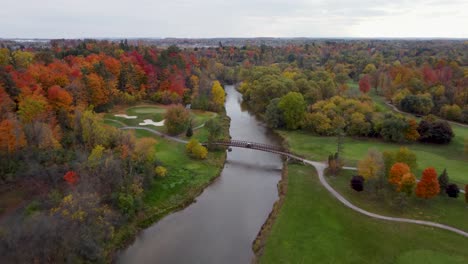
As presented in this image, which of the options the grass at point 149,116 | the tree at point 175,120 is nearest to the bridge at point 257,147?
the grass at point 149,116

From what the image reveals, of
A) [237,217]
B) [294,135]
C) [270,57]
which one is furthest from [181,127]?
[270,57]

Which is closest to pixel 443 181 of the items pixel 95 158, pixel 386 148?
pixel 386 148

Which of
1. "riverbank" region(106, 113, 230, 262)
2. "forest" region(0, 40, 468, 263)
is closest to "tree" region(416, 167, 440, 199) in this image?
"forest" region(0, 40, 468, 263)

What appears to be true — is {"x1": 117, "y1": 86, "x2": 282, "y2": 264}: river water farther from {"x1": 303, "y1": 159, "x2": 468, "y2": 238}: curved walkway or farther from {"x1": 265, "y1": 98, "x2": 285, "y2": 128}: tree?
{"x1": 265, "y1": 98, "x2": 285, "y2": 128}: tree

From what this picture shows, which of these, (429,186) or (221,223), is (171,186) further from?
(429,186)

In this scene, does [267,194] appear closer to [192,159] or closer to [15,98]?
[192,159]

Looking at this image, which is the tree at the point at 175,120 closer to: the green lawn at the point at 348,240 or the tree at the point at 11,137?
the tree at the point at 11,137
